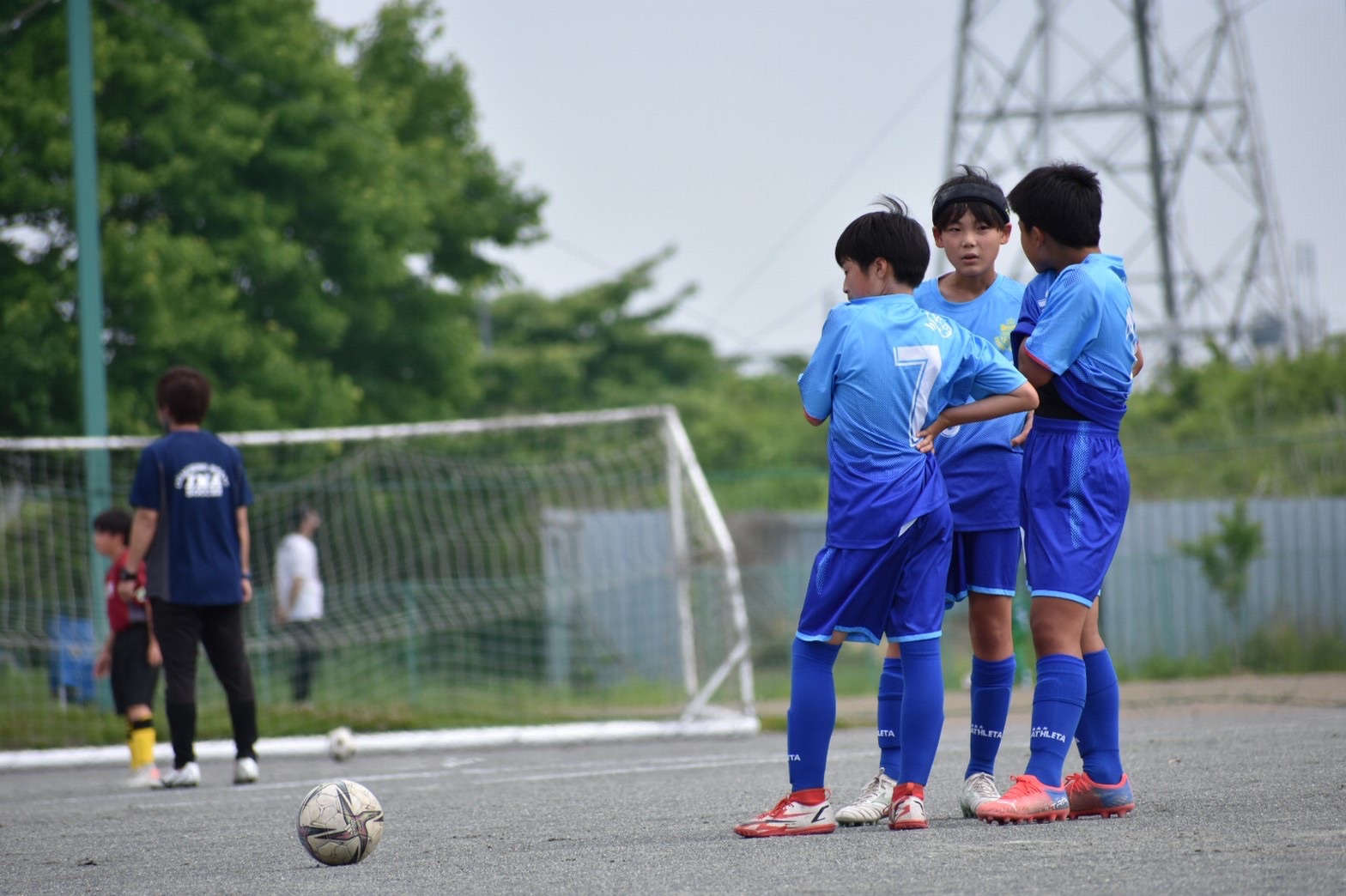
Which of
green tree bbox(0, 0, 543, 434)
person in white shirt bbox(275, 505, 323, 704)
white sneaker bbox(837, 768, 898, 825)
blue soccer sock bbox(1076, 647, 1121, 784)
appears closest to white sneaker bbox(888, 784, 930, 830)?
white sneaker bbox(837, 768, 898, 825)

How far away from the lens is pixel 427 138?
87.3 ft

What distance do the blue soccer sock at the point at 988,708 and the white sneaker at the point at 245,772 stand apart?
4306 millimetres

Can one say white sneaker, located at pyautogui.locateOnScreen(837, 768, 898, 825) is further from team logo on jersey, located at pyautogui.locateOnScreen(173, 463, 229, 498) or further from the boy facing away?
the boy facing away

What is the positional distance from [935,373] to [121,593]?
5.61m

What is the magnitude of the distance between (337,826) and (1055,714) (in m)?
2.15

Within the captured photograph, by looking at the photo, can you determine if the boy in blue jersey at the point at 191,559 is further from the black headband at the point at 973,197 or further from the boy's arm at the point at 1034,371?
the boy's arm at the point at 1034,371

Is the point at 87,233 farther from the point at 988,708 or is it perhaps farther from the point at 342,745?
the point at 988,708

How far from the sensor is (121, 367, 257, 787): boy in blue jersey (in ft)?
25.0

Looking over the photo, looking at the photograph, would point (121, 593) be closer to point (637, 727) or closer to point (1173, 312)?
point (637, 727)

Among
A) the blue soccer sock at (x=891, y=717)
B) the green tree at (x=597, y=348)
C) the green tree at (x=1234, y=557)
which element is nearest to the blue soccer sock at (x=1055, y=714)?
the blue soccer sock at (x=891, y=717)

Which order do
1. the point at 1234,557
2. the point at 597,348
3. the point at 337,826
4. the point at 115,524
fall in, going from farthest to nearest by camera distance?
the point at 597,348 → the point at 1234,557 → the point at 115,524 → the point at 337,826

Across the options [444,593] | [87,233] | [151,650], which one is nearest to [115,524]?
[151,650]

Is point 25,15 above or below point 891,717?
above

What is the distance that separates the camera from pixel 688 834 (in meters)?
4.68
